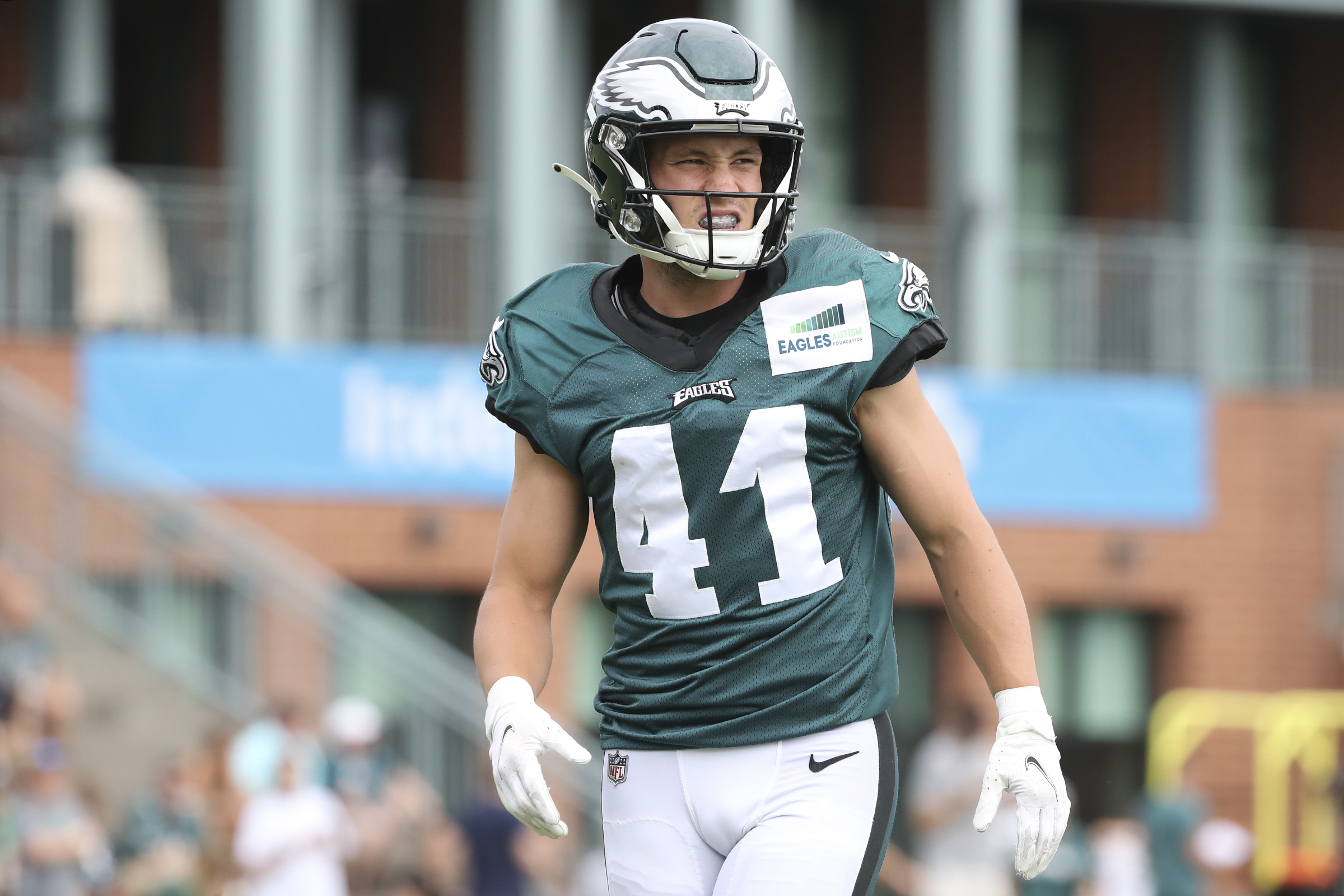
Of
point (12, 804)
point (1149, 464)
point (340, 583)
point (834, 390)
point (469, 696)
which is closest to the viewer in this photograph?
point (834, 390)

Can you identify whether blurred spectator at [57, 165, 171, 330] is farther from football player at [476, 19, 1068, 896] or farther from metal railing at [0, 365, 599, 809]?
football player at [476, 19, 1068, 896]

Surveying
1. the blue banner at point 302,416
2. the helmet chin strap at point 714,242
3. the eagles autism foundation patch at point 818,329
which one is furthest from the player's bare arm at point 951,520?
the blue banner at point 302,416

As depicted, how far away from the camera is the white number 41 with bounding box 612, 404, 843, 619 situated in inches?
147

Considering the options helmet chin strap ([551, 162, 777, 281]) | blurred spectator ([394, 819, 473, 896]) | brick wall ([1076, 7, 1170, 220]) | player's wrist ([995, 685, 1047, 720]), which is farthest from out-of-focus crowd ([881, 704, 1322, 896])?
helmet chin strap ([551, 162, 777, 281])

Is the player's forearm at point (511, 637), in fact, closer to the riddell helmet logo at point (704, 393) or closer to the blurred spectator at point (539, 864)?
the riddell helmet logo at point (704, 393)

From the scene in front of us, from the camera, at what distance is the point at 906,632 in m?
15.9

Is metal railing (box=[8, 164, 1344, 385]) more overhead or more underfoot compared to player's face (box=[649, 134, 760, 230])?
more underfoot

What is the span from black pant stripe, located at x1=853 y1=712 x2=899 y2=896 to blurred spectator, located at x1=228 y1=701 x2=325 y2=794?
5.75m

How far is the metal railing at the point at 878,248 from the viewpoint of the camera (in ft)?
46.4

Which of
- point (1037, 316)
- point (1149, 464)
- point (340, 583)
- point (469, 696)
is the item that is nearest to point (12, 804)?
point (469, 696)

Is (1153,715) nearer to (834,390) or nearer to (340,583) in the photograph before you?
(340,583)

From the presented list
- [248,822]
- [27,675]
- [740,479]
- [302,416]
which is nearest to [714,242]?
[740,479]

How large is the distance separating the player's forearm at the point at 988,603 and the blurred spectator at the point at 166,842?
6.25m

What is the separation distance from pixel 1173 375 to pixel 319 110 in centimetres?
657
